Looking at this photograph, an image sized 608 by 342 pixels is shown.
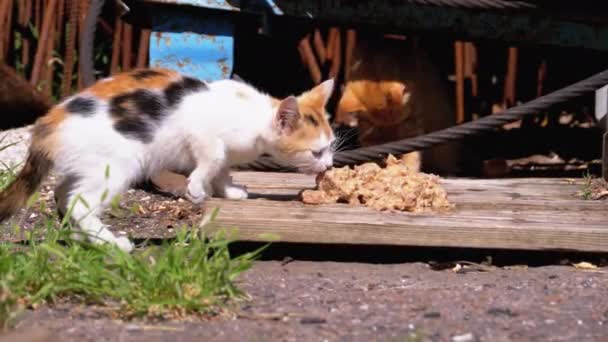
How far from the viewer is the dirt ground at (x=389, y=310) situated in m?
2.69

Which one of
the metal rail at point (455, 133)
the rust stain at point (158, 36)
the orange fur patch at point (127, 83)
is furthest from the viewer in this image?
the rust stain at point (158, 36)

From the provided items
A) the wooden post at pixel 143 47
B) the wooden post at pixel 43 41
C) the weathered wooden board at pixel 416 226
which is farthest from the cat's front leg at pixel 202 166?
the wooden post at pixel 43 41

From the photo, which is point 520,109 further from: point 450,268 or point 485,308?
point 485,308

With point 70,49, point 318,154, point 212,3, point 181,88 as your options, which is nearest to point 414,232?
point 318,154

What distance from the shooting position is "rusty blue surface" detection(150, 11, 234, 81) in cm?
523

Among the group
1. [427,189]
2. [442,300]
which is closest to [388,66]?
[427,189]

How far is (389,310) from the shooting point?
3.00m

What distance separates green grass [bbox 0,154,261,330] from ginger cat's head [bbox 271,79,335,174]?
3.65ft

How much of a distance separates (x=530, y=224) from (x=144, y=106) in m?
1.58

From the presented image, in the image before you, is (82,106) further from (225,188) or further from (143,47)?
(143,47)

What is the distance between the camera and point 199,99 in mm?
4043

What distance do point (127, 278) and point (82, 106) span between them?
114 cm

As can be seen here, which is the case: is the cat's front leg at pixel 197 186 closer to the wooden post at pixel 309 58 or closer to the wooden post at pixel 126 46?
the wooden post at pixel 126 46

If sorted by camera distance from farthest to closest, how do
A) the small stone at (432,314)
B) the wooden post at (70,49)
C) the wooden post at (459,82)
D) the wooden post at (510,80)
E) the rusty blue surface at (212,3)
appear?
1. the wooden post at (510,80)
2. the wooden post at (459,82)
3. the wooden post at (70,49)
4. the rusty blue surface at (212,3)
5. the small stone at (432,314)
